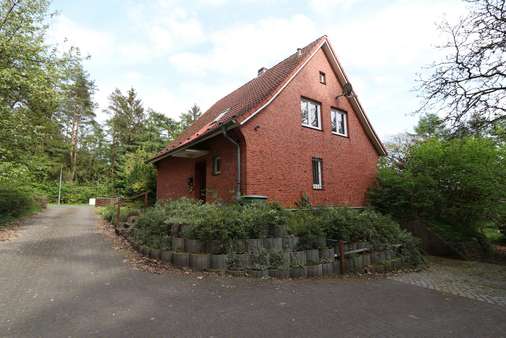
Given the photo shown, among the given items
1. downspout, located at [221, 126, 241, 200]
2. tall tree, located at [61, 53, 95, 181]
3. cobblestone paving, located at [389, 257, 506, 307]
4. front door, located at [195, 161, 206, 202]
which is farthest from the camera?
tall tree, located at [61, 53, 95, 181]

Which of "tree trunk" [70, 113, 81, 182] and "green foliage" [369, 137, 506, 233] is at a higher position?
"tree trunk" [70, 113, 81, 182]

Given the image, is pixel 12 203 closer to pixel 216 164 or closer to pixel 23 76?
pixel 23 76

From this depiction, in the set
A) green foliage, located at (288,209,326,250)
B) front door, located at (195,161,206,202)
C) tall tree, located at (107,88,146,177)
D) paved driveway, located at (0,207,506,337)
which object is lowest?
paved driveway, located at (0,207,506,337)

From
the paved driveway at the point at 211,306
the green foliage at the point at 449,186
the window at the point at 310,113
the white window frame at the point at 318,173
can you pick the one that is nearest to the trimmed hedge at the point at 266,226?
the paved driveway at the point at 211,306

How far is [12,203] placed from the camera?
44.2ft

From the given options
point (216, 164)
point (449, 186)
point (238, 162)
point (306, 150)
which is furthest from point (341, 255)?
point (449, 186)

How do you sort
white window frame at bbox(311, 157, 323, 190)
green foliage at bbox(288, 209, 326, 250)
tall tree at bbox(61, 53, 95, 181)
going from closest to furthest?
green foliage at bbox(288, 209, 326, 250)
white window frame at bbox(311, 157, 323, 190)
tall tree at bbox(61, 53, 95, 181)

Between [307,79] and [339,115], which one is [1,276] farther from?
[339,115]

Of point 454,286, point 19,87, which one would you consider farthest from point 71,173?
point 454,286

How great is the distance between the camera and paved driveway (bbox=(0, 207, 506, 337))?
3.84 metres

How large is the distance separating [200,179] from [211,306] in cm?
955

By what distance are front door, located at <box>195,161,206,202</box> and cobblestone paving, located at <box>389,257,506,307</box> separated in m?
8.98

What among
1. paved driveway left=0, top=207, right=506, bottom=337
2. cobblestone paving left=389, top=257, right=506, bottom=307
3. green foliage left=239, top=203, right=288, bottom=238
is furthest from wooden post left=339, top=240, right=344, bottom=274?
green foliage left=239, top=203, right=288, bottom=238

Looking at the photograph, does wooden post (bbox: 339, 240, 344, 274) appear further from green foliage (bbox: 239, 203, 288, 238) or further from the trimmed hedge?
green foliage (bbox: 239, 203, 288, 238)
